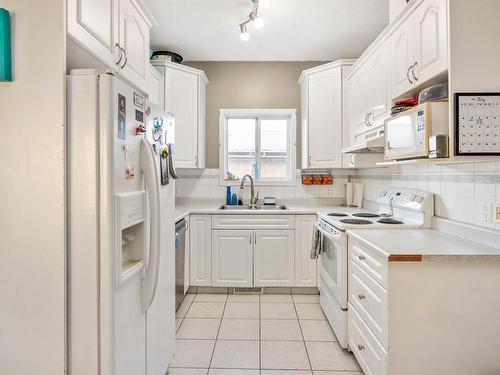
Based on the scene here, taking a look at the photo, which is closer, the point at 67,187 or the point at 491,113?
the point at 67,187

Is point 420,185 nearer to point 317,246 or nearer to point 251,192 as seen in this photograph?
point 317,246

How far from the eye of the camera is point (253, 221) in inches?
125

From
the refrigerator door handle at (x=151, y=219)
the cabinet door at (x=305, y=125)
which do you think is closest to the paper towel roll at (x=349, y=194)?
the cabinet door at (x=305, y=125)

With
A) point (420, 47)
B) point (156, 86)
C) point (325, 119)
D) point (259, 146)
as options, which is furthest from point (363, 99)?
point (156, 86)

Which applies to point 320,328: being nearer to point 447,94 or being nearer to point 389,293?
point 389,293

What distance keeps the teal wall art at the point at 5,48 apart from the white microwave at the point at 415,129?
1.81 meters

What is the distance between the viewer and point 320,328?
99.1 inches

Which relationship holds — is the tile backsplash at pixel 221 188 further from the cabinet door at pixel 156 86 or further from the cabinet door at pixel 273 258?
the cabinet door at pixel 156 86

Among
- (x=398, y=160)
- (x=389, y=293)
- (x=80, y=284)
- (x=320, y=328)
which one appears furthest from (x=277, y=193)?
(x=80, y=284)

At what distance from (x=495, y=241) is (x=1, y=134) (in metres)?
2.26

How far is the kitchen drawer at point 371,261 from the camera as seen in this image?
1.53 metres

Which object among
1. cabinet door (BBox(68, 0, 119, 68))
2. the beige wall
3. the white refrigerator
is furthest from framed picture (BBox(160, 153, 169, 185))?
the beige wall

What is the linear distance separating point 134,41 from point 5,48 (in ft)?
2.92

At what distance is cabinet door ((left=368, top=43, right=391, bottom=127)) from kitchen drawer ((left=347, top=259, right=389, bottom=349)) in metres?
1.17
